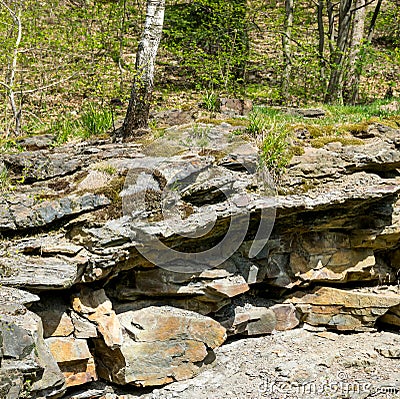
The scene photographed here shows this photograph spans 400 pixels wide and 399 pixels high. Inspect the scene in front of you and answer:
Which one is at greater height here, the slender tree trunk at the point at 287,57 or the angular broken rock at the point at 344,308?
the slender tree trunk at the point at 287,57

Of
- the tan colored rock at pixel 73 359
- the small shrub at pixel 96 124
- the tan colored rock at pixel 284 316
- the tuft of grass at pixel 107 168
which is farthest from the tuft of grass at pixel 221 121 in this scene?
the tan colored rock at pixel 73 359

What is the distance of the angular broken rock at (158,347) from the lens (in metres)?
5.70

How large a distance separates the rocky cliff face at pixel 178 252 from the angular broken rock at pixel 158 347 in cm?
2

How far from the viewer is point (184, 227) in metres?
5.70

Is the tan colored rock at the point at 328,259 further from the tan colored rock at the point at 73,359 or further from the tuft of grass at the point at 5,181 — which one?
the tuft of grass at the point at 5,181

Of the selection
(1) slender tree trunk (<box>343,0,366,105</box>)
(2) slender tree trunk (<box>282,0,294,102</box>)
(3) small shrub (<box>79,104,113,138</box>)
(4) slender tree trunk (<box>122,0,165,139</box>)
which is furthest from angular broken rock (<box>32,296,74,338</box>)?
(1) slender tree trunk (<box>343,0,366,105</box>)

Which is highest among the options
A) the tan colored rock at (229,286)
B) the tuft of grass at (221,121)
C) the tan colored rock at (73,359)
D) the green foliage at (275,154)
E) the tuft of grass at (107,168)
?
the tuft of grass at (221,121)

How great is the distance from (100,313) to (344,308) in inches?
141

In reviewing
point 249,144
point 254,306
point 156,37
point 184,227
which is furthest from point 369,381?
point 156,37

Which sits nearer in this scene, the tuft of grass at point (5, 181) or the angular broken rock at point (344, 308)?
the tuft of grass at point (5, 181)

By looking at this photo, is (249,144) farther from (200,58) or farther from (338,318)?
(200,58)

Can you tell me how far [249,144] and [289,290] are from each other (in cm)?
221

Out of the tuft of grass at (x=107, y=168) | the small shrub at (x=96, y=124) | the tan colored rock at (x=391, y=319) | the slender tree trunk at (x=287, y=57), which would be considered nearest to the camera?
the tuft of grass at (x=107, y=168)

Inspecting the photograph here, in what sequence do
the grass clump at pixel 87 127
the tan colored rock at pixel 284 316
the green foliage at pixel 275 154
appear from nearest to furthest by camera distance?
the green foliage at pixel 275 154
the tan colored rock at pixel 284 316
the grass clump at pixel 87 127
